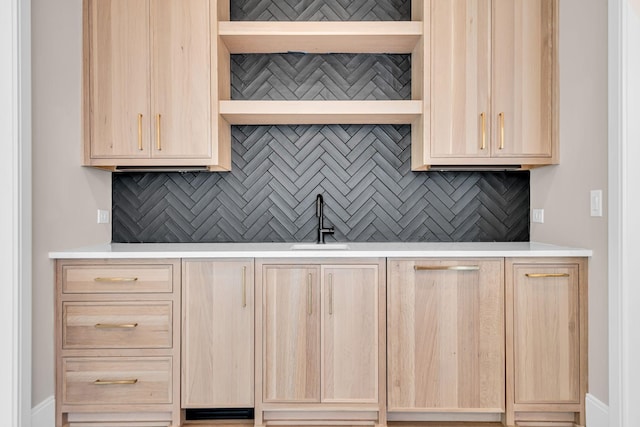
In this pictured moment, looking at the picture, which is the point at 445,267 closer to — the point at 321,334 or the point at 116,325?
the point at 321,334

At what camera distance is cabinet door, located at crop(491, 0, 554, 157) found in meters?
2.54

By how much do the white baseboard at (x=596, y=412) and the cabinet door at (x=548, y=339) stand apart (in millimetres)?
54

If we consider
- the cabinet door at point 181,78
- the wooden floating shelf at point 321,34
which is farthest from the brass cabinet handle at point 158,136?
the wooden floating shelf at point 321,34

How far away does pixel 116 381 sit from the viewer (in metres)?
2.31

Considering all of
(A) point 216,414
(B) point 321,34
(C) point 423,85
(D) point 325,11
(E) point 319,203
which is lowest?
(A) point 216,414

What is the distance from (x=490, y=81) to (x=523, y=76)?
0.18 m

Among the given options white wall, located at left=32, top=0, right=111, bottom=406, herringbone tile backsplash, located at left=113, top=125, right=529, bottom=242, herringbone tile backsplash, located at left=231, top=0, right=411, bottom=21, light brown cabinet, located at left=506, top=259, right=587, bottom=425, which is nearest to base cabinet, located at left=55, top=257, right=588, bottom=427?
light brown cabinet, located at left=506, top=259, right=587, bottom=425

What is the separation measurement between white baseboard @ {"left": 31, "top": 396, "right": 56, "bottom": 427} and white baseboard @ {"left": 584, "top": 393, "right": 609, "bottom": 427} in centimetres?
261

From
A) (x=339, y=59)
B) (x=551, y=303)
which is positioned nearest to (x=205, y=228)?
(x=339, y=59)

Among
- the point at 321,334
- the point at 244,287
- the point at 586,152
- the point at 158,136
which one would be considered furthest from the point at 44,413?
the point at 586,152

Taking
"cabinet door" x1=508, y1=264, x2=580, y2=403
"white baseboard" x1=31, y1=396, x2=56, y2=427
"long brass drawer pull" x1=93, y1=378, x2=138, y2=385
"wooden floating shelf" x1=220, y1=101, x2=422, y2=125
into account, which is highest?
"wooden floating shelf" x1=220, y1=101, x2=422, y2=125

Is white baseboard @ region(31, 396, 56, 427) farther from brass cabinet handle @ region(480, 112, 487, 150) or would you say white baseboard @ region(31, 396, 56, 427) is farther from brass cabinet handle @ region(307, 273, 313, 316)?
brass cabinet handle @ region(480, 112, 487, 150)

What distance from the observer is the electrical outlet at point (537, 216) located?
279cm

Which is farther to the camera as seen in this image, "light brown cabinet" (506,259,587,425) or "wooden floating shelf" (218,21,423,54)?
"wooden floating shelf" (218,21,423,54)
